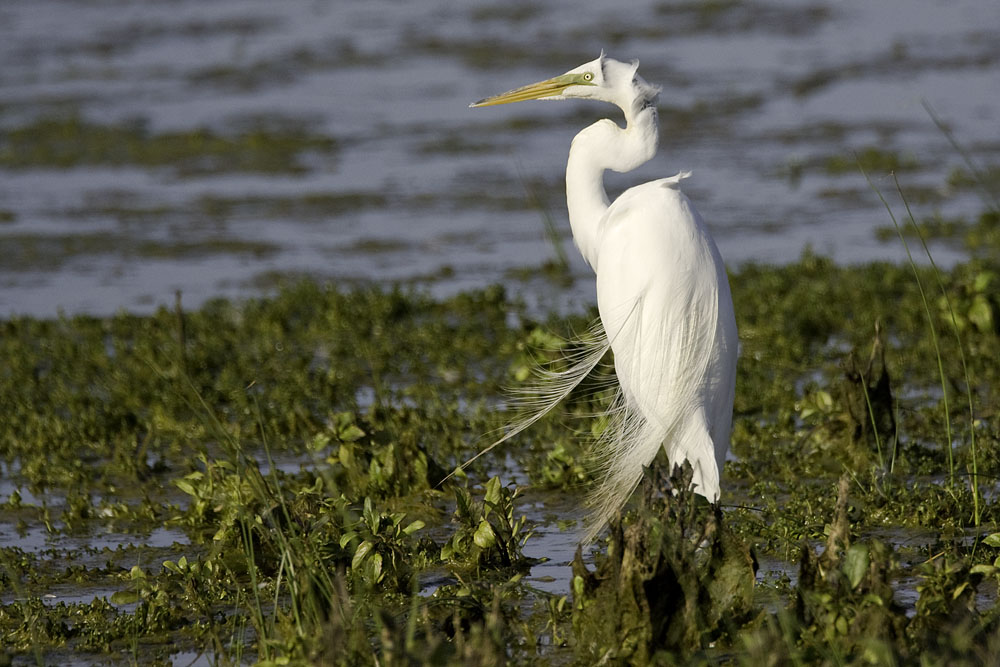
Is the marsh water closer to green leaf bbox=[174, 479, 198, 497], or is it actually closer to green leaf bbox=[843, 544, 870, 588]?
green leaf bbox=[174, 479, 198, 497]

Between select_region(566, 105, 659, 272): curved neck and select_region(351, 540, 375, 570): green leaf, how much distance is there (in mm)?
1433

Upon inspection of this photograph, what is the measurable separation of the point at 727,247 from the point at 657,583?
628 centimetres

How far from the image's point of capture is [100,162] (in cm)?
1288

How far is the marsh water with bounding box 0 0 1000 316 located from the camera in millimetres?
9734

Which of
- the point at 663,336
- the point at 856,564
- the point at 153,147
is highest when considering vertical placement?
the point at 663,336

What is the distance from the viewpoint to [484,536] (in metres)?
4.34

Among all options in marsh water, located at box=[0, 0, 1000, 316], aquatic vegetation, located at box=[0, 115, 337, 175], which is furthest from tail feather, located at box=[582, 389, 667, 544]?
aquatic vegetation, located at box=[0, 115, 337, 175]

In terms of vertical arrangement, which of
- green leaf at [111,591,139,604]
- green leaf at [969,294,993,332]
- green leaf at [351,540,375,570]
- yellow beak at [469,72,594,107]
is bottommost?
green leaf at [969,294,993,332]

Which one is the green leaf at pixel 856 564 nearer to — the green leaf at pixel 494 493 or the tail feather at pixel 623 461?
the tail feather at pixel 623 461

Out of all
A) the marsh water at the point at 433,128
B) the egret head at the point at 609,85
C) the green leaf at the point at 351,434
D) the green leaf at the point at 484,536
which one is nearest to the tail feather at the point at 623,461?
the green leaf at the point at 484,536

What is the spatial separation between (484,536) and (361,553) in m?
0.42

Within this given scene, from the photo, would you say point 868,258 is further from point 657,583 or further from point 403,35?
point 403,35

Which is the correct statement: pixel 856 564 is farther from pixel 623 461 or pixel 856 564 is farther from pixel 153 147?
pixel 153 147

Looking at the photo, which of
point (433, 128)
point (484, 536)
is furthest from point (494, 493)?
point (433, 128)
